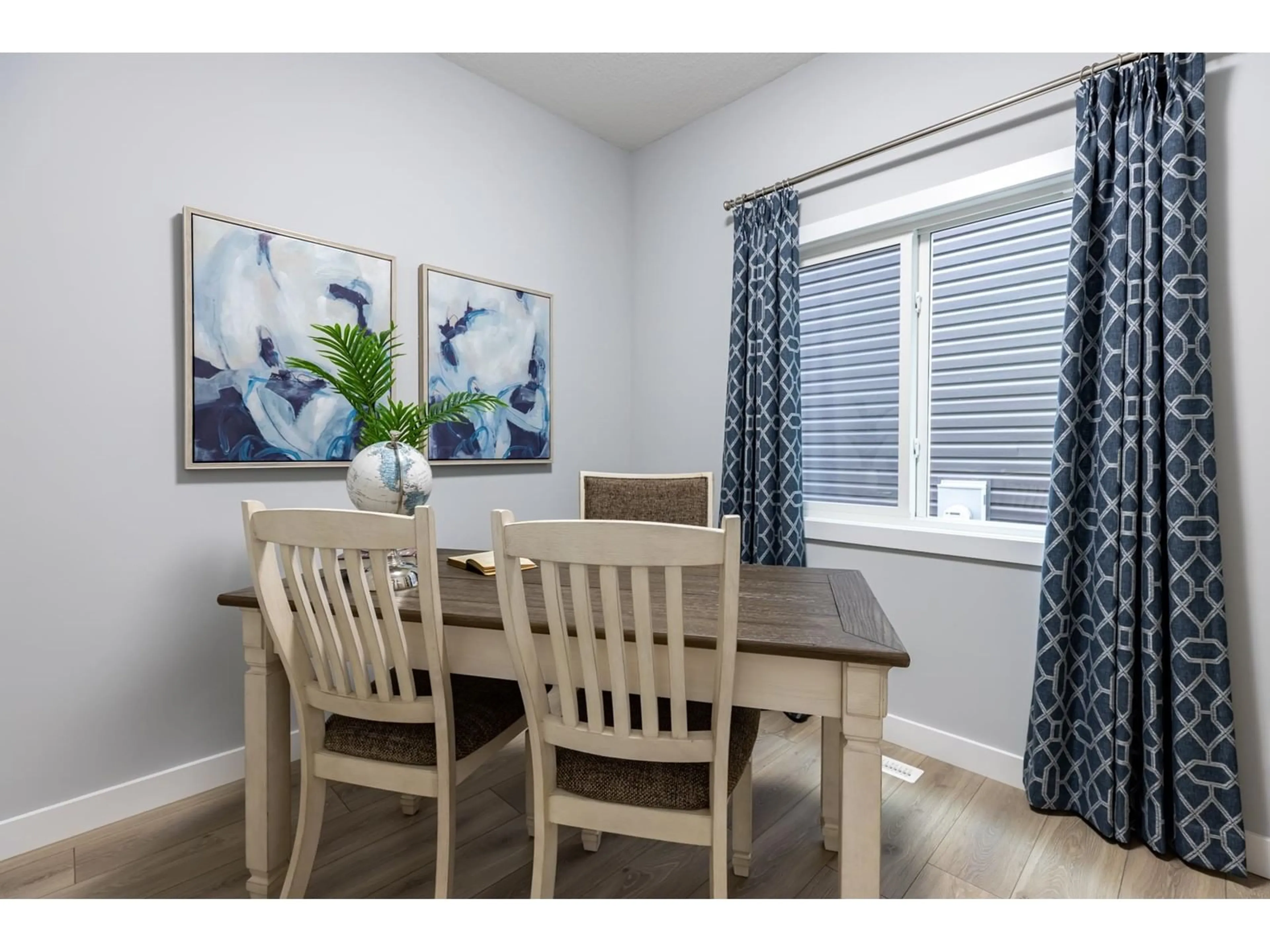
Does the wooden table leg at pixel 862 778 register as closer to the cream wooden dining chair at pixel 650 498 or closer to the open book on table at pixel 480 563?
the open book on table at pixel 480 563

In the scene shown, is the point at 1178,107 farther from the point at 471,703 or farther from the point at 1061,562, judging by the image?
the point at 471,703

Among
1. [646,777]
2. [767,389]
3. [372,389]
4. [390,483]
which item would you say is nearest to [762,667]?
[646,777]

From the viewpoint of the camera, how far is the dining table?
3.76 ft

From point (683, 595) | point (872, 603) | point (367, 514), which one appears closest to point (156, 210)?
point (367, 514)

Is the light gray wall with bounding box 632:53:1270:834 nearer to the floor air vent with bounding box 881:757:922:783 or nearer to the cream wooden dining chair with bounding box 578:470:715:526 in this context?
the floor air vent with bounding box 881:757:922:783

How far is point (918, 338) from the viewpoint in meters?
2.44

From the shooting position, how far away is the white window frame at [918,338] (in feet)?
6.89

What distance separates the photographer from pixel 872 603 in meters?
1.46

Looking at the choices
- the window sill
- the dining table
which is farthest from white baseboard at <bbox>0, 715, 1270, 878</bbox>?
the window sill

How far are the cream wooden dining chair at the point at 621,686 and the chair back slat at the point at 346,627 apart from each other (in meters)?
0.35

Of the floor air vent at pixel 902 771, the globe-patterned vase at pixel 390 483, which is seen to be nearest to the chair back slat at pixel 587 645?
the globe-patterned vase at pixel 390 483

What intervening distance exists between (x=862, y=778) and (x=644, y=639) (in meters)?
0.48
